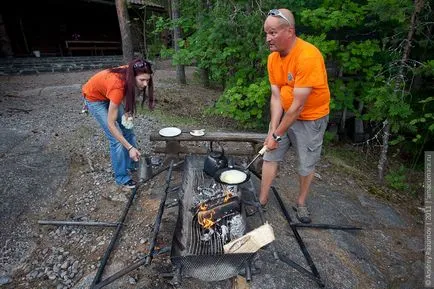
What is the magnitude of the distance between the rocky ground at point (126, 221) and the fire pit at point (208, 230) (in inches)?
13.3

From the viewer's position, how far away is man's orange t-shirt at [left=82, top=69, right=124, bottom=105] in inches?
131

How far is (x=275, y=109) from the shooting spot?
135 inches

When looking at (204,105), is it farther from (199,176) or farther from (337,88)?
(199,176)

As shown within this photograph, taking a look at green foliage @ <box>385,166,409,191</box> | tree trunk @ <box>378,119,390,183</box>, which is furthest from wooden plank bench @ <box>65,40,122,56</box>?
green foliage @ <box>385,166,409,191</box>

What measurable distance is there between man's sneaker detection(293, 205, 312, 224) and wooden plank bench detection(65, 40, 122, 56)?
1507cm

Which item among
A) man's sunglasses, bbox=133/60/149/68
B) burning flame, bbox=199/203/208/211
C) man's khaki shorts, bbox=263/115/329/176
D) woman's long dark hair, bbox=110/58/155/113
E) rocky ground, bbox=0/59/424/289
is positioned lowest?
rocky ground, bbox=0/59/424/289

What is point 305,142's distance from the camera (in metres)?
3.28

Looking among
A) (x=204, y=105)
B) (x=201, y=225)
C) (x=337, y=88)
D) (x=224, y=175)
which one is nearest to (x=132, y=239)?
(x=201, y=225)

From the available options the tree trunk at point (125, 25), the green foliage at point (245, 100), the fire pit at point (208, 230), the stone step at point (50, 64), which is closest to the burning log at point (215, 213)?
the fire pit at point (208, 230)

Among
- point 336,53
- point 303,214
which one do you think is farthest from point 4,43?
point 303,214

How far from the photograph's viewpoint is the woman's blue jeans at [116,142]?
3746 millimetres

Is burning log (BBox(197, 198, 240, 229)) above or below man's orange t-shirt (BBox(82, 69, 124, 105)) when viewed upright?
below

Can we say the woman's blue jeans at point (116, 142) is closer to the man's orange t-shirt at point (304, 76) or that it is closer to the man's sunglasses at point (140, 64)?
the man's sunglasses at point (140, 64)

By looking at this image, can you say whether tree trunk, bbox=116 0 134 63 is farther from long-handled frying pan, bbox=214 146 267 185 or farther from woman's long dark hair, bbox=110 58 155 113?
long-handled frying pan, bbox=214 146 267 185
